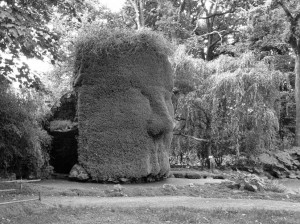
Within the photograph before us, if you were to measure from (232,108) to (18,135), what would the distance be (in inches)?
439

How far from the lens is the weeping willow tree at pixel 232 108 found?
18.5 m

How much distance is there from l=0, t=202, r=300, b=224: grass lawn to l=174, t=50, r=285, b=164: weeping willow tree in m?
10.9

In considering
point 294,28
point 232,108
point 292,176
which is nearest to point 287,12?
point 294,28

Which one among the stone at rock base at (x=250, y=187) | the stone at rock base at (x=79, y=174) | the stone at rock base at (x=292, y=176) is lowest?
the stone at rock base at (x=250, y=187)

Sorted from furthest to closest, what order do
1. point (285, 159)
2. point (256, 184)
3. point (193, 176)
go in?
point (285, 159)
point (193, 176)
point (256, 184)

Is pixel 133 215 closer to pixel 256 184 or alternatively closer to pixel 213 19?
pixel 256 184

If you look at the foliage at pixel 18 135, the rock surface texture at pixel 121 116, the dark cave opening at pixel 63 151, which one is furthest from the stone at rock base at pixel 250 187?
the foliage at pixel 18 135

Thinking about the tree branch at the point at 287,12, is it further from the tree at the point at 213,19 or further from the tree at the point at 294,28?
the tree at the point at 213,19

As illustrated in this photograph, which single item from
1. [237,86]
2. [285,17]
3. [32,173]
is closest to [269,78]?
[237,86]

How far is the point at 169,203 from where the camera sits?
920cm

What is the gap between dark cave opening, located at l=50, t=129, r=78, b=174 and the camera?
45.5 feet

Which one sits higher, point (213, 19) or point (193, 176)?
point (213, 19)

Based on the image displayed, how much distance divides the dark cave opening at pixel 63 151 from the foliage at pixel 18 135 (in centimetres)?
150

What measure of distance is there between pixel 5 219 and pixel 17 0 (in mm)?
4581
